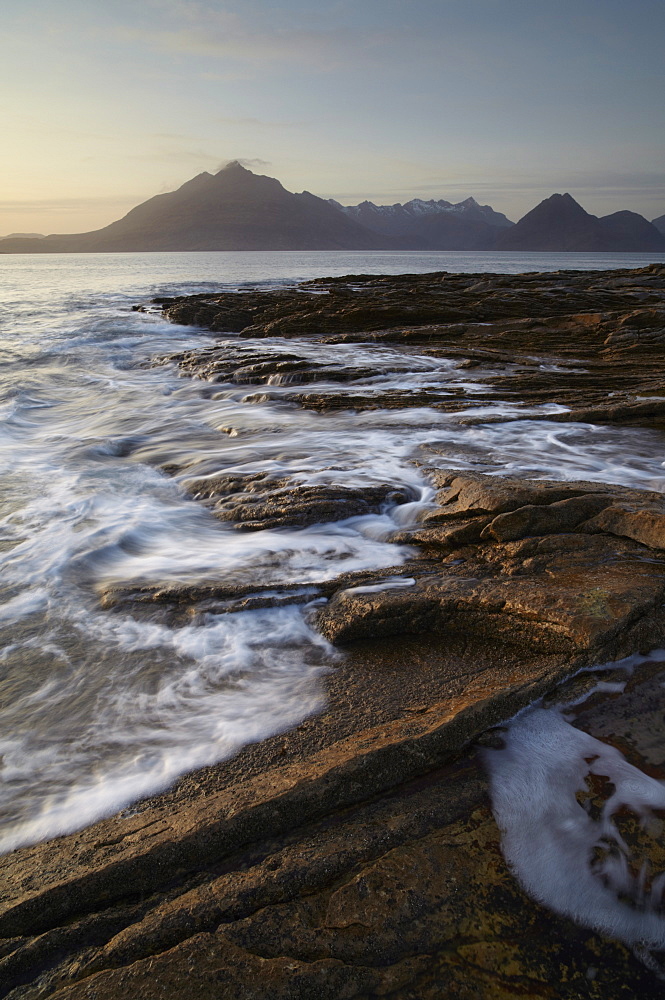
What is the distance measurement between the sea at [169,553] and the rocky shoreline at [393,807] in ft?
0.63

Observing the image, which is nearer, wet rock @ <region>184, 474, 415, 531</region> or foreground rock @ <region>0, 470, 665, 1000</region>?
foreground rock @ <region>0, 470, 665, 1000</region>

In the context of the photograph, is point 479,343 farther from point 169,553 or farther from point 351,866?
point 351,866

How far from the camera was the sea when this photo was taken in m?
2.82

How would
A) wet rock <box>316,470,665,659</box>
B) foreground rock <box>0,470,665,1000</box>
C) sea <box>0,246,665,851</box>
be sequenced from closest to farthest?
foreground rock <box>0,470,665,1000</box> → sea <box>0,246,665,851</box> → wet rock <box>316,470,665,659</box>

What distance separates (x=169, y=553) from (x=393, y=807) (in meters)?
3.44

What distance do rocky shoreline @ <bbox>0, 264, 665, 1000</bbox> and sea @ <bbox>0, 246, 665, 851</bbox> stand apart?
0.63ft

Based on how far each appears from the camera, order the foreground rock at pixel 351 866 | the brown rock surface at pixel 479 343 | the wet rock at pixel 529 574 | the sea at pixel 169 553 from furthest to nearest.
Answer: the brown rock surface at pixel 479 343 → the wet rock at pixel 529 574 → the sea at pixel 169 553 → the foreground rock at pixel 351 866

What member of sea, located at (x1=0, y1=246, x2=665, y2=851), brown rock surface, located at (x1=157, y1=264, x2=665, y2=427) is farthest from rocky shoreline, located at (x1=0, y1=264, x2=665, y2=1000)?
brown rock surface, located at (x1=157, y1=264, x2=665, y2=427)

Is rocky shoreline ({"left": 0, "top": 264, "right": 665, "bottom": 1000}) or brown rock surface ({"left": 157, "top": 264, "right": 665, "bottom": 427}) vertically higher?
brown rock surface ({"left": 157, "top": 264, "right": 665, "bottom": 427})

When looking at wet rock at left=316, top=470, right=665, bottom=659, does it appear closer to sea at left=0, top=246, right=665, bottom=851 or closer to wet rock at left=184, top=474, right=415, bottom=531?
sea at left=0, top=246, right=665, bottom=851

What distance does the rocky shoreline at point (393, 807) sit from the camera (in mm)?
1671

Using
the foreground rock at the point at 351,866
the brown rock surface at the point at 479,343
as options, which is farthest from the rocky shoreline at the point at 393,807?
the brown rock surface at the point at 479,343

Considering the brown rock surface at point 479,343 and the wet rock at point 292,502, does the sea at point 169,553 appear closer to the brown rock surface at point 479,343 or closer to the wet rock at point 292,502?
the wet rock at point 292,502

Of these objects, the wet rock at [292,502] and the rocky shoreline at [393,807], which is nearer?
the rocky shoreline at [393,807]
